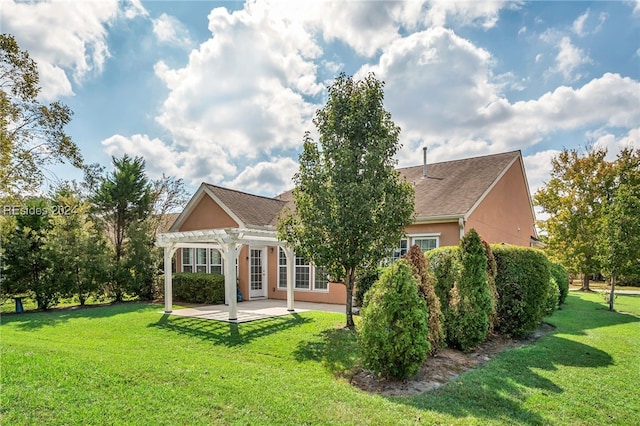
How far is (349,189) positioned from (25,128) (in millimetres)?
9387

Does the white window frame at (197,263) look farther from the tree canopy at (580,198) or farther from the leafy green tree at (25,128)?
the tree canopy at (580,198)

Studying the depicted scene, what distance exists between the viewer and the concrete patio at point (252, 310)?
1137 centimetres

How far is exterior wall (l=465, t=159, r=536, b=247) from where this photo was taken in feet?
45.1

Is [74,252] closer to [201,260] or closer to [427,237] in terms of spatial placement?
Answer: [201,260]

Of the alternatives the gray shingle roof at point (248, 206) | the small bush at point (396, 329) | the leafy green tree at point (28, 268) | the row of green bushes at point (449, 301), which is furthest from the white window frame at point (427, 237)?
the leafy green tree at point (28, 268)

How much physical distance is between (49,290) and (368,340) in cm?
1382

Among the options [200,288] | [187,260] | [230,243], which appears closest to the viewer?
[230,243]

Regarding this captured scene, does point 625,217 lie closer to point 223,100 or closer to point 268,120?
point 268,120

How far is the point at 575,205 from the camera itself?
86.9ft

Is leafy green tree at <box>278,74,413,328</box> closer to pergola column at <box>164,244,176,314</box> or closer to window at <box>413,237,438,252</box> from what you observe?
window at <box>413,237,438,252</box>

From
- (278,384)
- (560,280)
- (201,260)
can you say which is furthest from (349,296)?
(201,260)

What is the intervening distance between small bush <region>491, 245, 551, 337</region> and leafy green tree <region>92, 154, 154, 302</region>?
1617cm

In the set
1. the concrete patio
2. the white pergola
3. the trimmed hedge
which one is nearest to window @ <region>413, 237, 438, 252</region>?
the concrete patio

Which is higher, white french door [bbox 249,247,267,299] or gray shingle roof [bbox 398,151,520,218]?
gray shingle roof [bbox 398,151,520,218]
